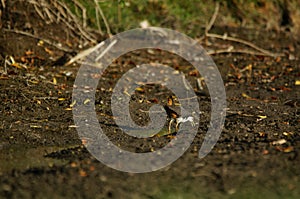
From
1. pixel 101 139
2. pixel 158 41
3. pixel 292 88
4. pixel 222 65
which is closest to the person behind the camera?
pixel 101 139

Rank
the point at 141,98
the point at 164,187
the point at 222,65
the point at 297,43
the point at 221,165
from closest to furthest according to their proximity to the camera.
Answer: the point at 164,187 < the point at 221,165 < the point at 141,98 < the point at 222,65 < the point at 297,43

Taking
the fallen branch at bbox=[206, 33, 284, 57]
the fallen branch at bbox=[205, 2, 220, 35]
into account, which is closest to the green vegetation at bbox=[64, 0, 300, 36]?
the fallen branch at bbox=[205, 2, 220, 35]

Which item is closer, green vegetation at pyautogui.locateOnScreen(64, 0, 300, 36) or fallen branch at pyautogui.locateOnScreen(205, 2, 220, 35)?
green vegetation at pyautogui.locateOnScreen(64, 0, 300, 36)

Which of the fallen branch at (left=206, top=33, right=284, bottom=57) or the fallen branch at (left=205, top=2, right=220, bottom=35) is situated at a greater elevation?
the fallen branch at (left=205, top=2, right=220, bottom=35)

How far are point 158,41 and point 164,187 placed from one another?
13.5 ft

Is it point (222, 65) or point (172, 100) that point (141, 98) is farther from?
point (222, 65)

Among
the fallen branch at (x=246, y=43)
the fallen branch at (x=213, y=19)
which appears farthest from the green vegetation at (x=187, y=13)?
the fallen branch at (x=246, y=43)

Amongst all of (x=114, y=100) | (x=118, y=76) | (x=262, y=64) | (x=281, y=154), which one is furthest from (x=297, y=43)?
(x=281, y=154)

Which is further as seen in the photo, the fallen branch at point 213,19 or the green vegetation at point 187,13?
the fallen branch at point 213,19

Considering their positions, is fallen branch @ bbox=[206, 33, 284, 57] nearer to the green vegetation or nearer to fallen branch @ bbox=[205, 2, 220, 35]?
fallen branch @ bbox=[205, 2, 220, 35]

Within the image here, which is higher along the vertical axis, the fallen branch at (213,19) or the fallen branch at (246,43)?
the fallen branch at (213,19)

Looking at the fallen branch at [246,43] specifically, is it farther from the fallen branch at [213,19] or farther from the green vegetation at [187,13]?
the green vegetation at [187,13]

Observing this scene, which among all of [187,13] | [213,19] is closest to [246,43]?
[213,19]

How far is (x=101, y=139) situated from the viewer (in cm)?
450
